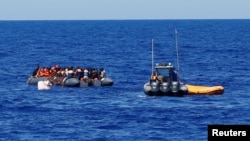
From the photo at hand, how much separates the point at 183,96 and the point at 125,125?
1609 centimetres

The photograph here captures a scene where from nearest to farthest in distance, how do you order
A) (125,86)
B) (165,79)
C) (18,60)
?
(165,79), (125,86), (18,60)

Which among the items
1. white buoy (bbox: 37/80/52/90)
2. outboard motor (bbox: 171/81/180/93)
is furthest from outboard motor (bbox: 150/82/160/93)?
white buoy (bbox: 37/80/52/90)

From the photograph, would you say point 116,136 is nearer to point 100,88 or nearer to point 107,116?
point 107,116

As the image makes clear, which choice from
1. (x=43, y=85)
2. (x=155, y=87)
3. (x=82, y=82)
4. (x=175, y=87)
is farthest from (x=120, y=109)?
(x=82, y=82)

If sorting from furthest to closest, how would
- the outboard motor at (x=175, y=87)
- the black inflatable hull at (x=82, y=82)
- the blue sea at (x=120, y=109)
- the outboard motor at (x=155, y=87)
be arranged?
the black inflatable hull at (x=82, y=82), the outboard motor at (x=175, y=87), the outboard motor at (x=155, y=87), the blue sea at (x=120, y=109)

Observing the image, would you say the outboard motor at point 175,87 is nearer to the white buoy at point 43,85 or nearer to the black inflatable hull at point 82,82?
the black inflatable hull at point 82,82

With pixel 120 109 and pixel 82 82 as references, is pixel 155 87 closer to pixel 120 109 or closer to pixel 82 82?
pixel 120 109

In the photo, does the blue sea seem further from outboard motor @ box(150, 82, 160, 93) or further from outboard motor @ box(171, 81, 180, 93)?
outboard motor @ box(150, 82, 160, 93)

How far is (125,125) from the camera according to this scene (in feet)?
172

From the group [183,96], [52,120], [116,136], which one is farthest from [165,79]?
[116,136]

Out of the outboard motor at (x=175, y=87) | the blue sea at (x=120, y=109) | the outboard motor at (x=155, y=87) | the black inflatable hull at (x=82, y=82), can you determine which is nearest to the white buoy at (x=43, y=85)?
the blue sea at (x=120, y=109)

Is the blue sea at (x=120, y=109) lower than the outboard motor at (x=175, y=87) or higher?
lower

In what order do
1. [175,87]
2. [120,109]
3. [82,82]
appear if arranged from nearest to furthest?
[120,109] → [175,87] → [82,82]

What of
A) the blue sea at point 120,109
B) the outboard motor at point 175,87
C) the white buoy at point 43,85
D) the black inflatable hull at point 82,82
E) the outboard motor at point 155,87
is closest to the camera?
the blue sea at point 120,109
